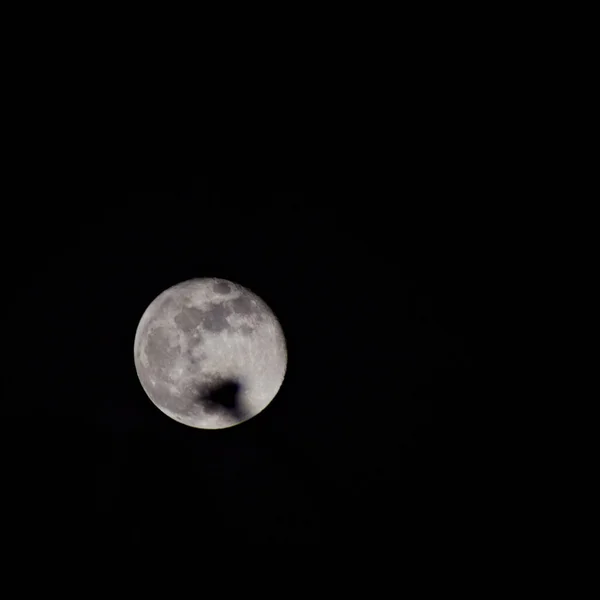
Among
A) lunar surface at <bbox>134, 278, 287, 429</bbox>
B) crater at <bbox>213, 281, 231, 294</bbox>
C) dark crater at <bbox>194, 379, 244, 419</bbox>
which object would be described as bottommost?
dark crater at <bbox>194, 379, 244, 419</bbox>

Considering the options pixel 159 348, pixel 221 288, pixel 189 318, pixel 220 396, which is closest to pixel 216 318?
pixel 189 318

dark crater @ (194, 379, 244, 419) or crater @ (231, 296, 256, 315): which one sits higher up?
crater @ (231, 296, 256, 315)

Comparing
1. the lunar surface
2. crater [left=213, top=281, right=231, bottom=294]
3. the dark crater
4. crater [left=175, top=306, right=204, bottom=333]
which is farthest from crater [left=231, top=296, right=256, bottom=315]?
the dark crater

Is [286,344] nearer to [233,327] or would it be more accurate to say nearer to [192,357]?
[233,327]

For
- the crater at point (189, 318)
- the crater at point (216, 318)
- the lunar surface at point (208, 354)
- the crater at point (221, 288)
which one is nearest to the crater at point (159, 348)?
the lunar surface at point (208, 354)

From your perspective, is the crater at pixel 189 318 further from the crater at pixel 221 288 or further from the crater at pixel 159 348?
the crater at pixel 221 288

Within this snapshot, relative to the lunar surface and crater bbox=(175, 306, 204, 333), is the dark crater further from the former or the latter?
crater bbox=(175, 306, 204, 333)

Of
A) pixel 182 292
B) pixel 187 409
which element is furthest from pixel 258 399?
pixel 182 292

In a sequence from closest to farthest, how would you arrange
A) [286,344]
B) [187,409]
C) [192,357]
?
[192,357]
[187,409]
[286,344]
